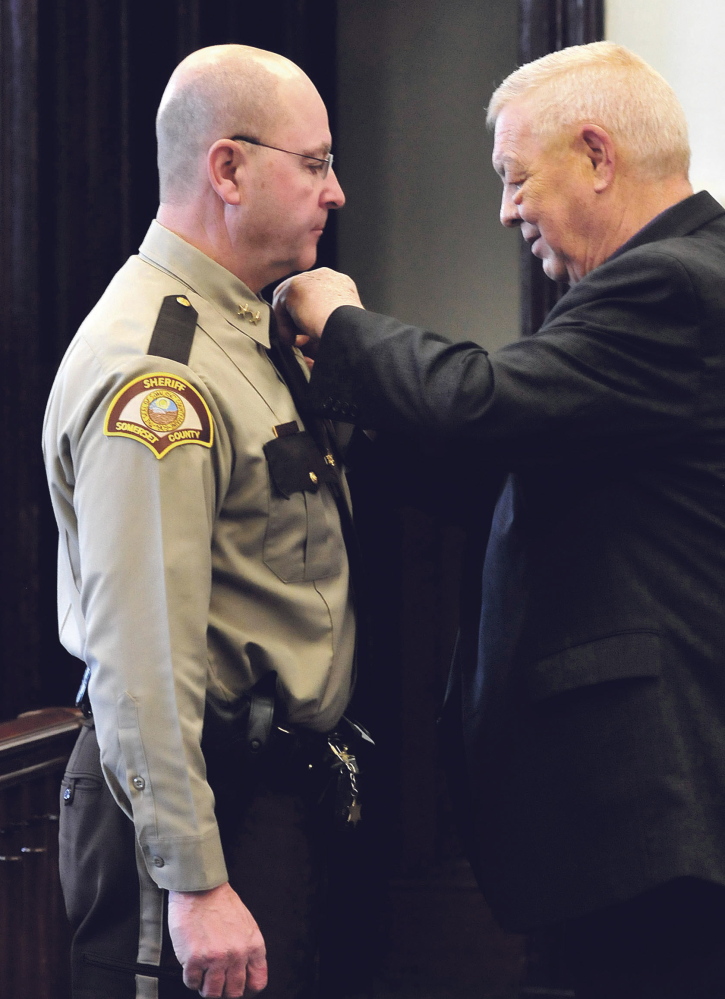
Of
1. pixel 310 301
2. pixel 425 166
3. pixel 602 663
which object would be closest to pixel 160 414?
pixel 310 301

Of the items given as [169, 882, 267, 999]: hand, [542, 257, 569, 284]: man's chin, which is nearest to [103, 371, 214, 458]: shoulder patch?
[169, 882, 267, 999]: hand

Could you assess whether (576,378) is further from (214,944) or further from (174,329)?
(214,944)

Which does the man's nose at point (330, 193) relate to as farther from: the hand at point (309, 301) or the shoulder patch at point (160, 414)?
the shoulder patch at point (160, 414)

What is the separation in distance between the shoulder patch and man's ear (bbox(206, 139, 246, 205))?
0.28 m

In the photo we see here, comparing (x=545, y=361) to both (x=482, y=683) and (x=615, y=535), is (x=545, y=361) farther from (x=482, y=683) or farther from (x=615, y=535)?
(x=482, y=683)

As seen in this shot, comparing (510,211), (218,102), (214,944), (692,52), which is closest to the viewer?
(214,944)

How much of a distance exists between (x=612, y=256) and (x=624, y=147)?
14 centimetres

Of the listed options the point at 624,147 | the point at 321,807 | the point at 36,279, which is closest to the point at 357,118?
the point at 36,279

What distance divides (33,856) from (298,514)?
103 centimetres

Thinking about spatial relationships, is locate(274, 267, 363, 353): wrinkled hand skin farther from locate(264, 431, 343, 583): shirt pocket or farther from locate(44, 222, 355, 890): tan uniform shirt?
locate(264, 431, 343, 583): shirt pocket

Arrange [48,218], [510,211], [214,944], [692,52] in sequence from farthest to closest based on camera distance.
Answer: [692,52] < [48,218] < [510,211] < [214,944]

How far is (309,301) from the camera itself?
1.40 m

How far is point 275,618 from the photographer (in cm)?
125

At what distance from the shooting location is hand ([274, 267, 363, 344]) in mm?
1372
